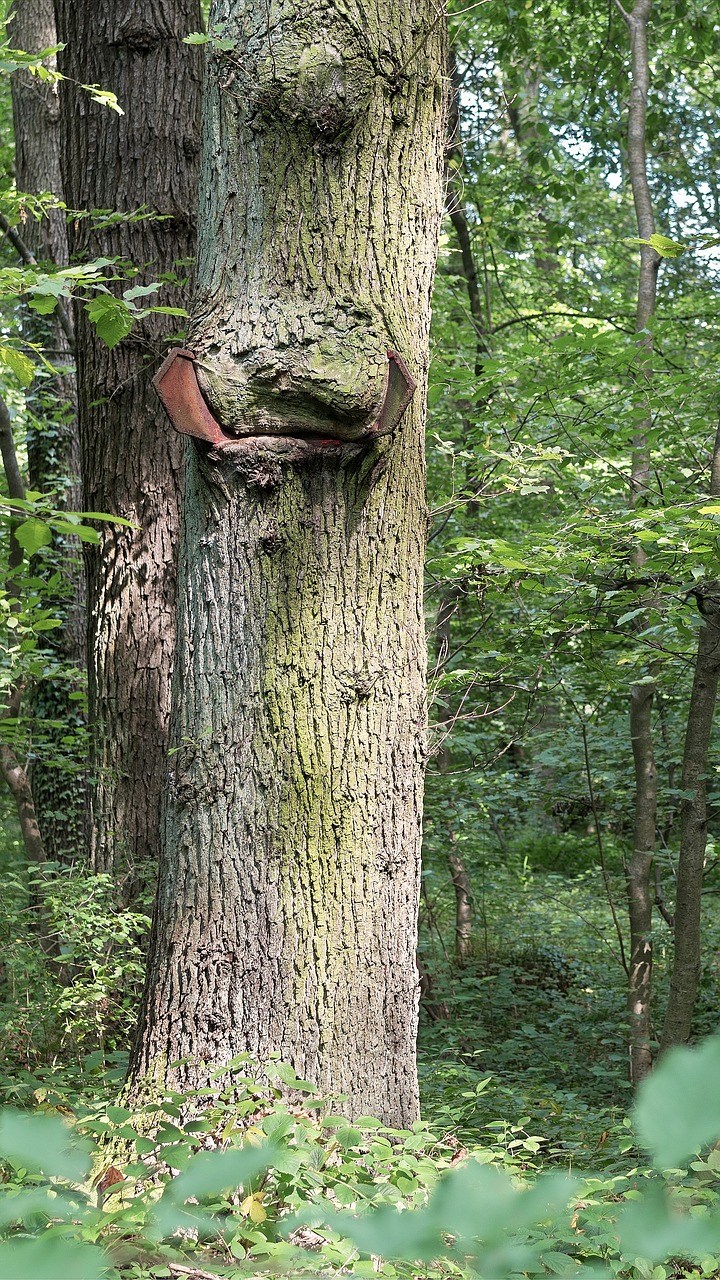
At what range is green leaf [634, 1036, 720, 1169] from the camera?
46 cm

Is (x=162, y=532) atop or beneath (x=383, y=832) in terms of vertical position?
atop

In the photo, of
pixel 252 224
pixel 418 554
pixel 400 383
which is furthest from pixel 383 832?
pixel 252 224

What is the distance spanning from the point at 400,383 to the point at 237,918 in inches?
56.9

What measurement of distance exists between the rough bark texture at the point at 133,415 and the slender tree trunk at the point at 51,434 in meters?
0.54

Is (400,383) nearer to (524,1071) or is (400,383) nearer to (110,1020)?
(110,1020)

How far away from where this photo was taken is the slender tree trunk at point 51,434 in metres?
5.98

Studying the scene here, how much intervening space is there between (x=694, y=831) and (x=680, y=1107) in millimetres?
4068

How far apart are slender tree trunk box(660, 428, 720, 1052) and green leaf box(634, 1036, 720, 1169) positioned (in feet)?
12.3

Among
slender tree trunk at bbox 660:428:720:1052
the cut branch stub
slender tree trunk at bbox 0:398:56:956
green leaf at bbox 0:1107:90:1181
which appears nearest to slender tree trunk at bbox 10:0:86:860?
slender tree trunk at bbox 0:398:56:956

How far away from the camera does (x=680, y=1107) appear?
47 cm

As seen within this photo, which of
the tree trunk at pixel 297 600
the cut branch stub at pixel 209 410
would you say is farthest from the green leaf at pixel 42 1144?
the cut branch stub at pixel 209 410

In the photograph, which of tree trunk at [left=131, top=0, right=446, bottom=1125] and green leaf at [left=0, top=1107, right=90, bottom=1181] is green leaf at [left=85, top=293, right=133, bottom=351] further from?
green leaf at [left=0, top=1107, right=90, bottom=1181]

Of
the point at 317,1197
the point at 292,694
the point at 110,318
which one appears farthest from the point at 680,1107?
the point at 110,318

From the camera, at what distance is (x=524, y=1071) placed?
564 centimetres
